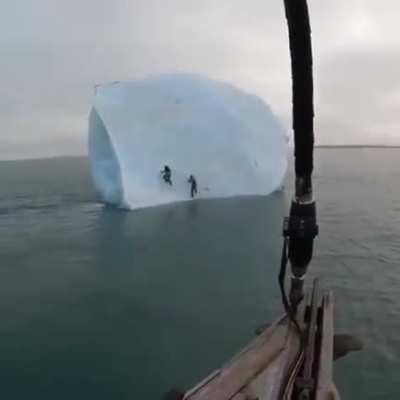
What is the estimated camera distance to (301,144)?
129 centimetres

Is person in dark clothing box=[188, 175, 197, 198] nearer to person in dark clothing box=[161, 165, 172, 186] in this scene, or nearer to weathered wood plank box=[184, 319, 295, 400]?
person in dark clothing box=[161, 165, 172, 186]

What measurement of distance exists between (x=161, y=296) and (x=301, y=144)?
19.6 ft

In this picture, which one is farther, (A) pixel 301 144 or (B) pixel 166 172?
(B) pixel 166 172

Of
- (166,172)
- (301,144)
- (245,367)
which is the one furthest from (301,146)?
(166,172)

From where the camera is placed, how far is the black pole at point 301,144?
1.16 meters

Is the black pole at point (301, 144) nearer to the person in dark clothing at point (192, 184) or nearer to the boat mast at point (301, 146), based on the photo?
the boat mast at point (301, 146)

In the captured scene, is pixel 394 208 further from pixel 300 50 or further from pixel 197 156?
pixel 300 50

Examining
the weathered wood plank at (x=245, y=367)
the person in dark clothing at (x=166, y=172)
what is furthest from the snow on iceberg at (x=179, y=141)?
the weathered wood plank at (x=245, y=367)

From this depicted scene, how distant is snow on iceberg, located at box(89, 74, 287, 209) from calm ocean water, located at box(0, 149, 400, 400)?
1.35m

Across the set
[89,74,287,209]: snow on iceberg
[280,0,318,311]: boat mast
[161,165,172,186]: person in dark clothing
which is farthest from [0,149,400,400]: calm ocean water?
[280,0,318,311]: boat mast

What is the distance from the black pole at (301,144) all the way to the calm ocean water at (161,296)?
3.42m

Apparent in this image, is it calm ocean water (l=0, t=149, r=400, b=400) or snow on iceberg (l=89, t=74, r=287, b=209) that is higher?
snow on iceberg (l=89, t=74, r=287, b=209)

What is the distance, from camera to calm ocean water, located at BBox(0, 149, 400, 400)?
190 inches

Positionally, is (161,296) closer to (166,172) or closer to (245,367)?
(245,367)
